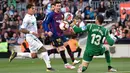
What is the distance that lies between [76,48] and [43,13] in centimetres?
450

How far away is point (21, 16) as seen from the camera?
100 feet

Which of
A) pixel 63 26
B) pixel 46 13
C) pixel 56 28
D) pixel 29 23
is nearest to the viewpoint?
pixel 63 26

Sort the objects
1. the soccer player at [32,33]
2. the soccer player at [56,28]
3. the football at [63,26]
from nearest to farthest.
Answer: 1. the football at [63,26]
2. the soccer player at [32,33]
3. the soccer player at [56,28]

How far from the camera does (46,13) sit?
29250mm

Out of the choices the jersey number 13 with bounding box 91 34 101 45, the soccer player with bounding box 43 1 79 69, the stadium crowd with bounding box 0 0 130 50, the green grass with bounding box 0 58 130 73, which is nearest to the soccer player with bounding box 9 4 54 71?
the green grass with bounding box 0 58 130 73

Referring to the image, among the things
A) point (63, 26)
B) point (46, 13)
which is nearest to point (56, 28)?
point (63, 26)

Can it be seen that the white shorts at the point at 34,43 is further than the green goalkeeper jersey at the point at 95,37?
Yes

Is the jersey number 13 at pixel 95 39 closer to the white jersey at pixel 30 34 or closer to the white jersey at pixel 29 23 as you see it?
the white jersey at pixel 30 34

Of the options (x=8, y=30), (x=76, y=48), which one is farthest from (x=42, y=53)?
(x=8, y=30)

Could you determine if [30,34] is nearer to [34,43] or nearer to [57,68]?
[34,43]

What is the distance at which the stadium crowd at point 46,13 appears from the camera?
27984mm

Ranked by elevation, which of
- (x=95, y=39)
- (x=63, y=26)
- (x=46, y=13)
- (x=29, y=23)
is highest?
(x=29, y=23)

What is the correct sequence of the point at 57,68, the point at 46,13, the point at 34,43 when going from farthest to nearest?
the point at 46,13 < the point at 57,68 < the point at 34,43

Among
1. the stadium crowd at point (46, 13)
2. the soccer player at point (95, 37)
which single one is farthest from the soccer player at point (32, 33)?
the stadium crowd at point (46, 13)
